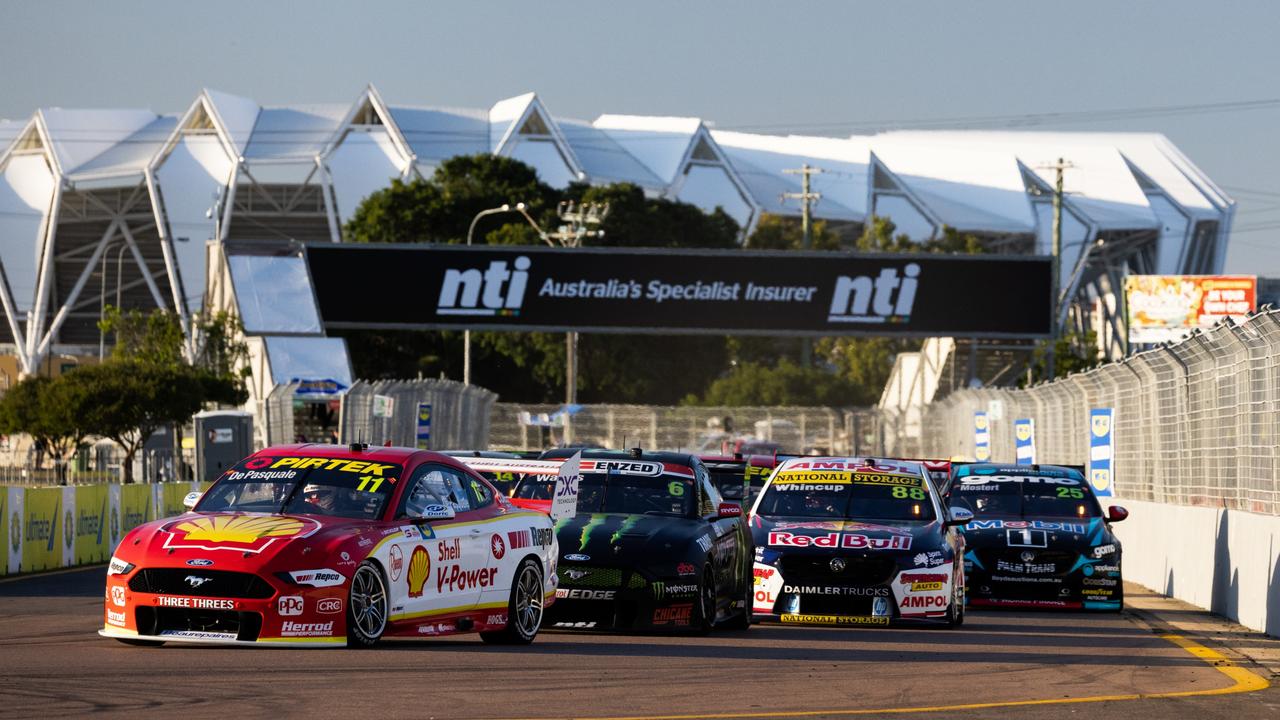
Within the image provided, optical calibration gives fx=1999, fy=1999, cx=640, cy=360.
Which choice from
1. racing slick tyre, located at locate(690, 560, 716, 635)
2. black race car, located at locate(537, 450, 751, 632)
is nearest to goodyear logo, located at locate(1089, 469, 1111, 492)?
black race car, located at locate(537, 450, 751, 632)

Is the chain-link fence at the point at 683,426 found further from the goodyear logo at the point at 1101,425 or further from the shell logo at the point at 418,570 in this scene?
the shell logo at the point at 418,570

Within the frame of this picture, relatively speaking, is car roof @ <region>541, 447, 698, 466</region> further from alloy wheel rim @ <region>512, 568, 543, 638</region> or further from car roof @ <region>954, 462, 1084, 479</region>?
car roof @ <region>954, 462, 1084, 479</region>

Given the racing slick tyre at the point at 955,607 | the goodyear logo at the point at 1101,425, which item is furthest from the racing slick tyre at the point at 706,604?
the goodyear logo at the point at 1101,425

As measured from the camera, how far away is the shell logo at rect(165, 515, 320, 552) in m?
11.5

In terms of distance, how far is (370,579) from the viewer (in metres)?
11.8

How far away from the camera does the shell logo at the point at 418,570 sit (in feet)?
40.2

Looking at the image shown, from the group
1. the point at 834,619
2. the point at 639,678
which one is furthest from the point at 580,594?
the point at 639,678

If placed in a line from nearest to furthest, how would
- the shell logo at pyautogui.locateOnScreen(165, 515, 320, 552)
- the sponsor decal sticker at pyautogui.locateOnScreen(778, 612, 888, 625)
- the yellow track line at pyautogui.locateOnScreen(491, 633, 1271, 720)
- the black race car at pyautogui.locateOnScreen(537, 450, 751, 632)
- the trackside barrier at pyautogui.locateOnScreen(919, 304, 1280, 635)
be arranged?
the yellow track line at pyautogui.locateOnScreen(491, 633, 1271, 720) → the shell logo at pyautogui.locateOnScreen(165, 515, 320, 552) → the black race car at pyautogui.locateOnScreen(537, 450, 751, 632) → the sponsor decal sticker at pyautogui.locateOnScreen(778, 612, 888, 625) → the trackside barrier at pyautogui.locateOnScreen(919, 304, 1280, 635)

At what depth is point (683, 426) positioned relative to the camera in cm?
4988

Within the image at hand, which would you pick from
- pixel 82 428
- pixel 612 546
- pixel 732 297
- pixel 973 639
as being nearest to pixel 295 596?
pixel 612 546

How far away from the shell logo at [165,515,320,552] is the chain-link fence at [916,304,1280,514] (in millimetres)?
8421

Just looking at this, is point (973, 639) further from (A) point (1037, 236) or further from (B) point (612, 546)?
(A) point (1037, 236)

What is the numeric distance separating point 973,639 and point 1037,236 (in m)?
119

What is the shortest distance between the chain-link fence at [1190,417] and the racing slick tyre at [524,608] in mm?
6537
